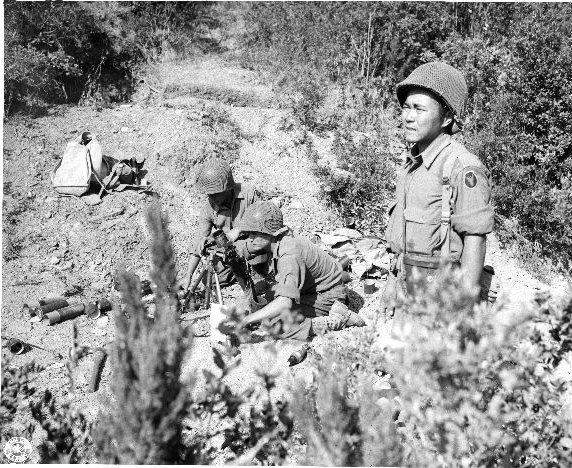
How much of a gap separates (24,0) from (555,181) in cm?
668

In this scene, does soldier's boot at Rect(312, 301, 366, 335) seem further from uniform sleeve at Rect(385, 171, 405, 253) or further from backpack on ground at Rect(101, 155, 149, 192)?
backpack on ground at Rect(101, 155, 149, 192)

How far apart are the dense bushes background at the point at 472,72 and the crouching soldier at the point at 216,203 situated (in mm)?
1770

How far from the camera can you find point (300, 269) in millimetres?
4438

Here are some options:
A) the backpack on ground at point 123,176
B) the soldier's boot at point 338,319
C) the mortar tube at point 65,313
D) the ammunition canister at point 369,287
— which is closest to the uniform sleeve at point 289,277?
the soldier's boot at point 338,319

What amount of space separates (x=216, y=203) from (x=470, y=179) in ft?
9.85

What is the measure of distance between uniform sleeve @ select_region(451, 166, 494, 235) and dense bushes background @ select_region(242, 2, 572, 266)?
12.3 ft

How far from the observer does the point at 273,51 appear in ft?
31.6

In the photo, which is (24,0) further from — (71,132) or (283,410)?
(283,410)

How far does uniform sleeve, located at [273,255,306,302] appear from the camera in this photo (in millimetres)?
4270

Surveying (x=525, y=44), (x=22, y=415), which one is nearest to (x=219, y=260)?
(x=22, y=415)

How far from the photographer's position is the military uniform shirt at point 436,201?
9.18 ft

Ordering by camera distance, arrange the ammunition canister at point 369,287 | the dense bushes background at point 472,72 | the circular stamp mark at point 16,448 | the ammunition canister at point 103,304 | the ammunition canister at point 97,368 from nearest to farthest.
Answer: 1. the circular stamp mark at point 16,448
2. the ammunition canister at point 97,368
3. the ammunition canister at point 103,304
4. the ammunition canister at point 369,287
5. the dense bushes background at point 472,72

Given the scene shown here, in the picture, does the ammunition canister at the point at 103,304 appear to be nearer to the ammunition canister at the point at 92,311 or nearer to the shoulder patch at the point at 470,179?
the ammunition canister at the point at 92,311

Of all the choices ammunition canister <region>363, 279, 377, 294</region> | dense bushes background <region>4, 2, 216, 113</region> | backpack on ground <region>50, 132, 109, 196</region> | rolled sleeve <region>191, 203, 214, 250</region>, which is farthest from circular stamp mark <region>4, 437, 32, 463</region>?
dense bushes background <region>4, 2, 216, 113</region>
